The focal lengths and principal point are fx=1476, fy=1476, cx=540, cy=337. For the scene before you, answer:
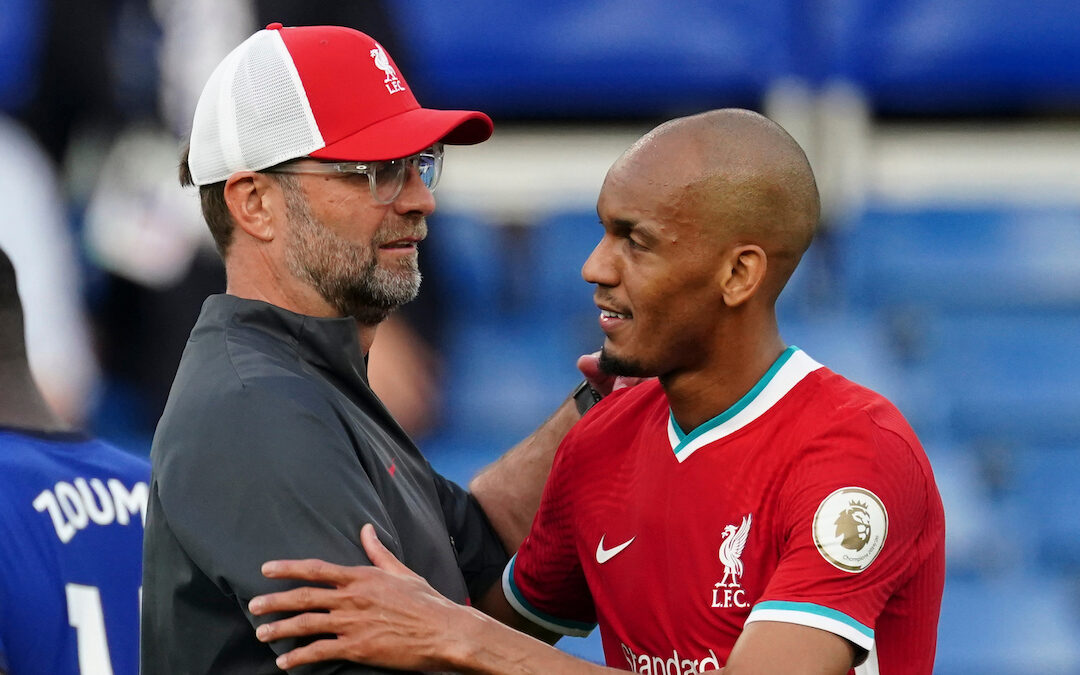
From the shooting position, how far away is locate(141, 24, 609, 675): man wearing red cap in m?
2.26

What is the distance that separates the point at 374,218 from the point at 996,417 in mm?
4708

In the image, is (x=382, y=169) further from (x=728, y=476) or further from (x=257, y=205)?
(x=728, y=476)

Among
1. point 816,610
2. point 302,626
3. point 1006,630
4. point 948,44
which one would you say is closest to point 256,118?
point 302,626

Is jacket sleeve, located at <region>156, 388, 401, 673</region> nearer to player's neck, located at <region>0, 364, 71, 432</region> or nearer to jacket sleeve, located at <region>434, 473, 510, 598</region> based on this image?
jacket sleeve, located at <region>434, 473, 510, 598</region>

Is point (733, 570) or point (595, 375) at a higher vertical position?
point (595, 375)

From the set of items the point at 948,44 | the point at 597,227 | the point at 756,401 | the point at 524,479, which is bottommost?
the point at 524,479

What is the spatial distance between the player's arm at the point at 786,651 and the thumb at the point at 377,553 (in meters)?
0.53

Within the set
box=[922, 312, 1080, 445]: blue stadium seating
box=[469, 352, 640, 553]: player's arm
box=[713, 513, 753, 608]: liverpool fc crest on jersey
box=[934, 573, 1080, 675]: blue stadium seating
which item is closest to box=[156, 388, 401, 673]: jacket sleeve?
box=[713, 513, 753, 608]: liverpool fc crest on jersey

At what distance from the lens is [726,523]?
8.20 feet

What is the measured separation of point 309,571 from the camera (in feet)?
7.09

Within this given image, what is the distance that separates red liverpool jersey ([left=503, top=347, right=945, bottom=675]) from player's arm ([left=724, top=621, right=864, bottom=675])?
2 centimetres

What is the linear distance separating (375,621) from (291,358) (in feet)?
1.83

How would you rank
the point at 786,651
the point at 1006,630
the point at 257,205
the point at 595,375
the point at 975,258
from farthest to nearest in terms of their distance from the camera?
1. the point at 975,258
2. the point at 1006,630
3. the point at 595,375
4. the point at 257,205
5. the point at 786,651

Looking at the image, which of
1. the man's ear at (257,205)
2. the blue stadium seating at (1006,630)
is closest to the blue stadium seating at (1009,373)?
the blue stadium seating at (1006,630)
